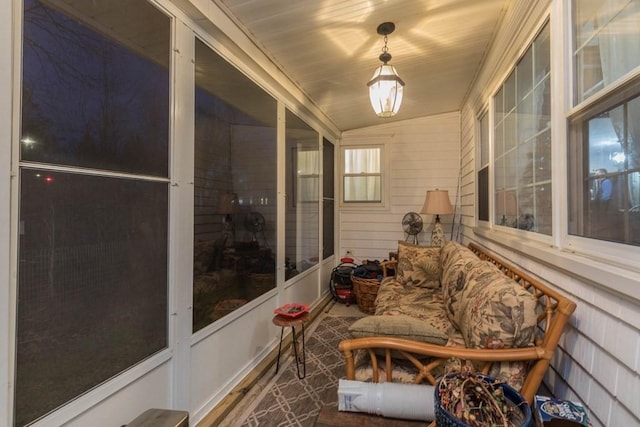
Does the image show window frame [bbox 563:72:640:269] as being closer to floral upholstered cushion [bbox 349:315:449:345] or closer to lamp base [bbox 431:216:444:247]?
floral upholstered cushion [bbox 349:315:449:345]

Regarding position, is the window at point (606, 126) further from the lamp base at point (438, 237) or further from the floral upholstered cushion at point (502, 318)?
the lamp base at point (438, 237)

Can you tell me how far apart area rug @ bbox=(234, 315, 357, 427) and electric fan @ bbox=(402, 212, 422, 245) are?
87.0 inches

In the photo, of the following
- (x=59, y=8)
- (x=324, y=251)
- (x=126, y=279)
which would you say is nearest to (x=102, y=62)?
(x=59, y=8)

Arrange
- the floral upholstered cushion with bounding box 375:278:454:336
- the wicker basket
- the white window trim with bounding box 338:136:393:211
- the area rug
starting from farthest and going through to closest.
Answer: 1. the white window trim with bounding box 338:136:393:211
2. the wicker basket
3. the floral upholstered cushion with bounding box 375:278:454:336
4. the area rug

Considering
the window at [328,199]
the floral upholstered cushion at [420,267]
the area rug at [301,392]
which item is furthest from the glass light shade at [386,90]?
the area rug at [301,392]

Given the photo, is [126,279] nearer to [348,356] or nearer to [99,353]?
[99,353]

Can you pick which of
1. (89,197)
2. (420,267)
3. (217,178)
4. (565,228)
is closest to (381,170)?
(420,267)

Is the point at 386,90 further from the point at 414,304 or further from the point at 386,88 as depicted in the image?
the point at 414,304

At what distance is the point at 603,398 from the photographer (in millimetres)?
1196

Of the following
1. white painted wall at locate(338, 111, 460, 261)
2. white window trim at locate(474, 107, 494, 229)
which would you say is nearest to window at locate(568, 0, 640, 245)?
white window trim at locate(474, 107, 494, 229)

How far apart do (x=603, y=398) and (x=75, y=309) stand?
2.04 metres

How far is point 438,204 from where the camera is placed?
429 cm

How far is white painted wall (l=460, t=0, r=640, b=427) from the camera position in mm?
1074

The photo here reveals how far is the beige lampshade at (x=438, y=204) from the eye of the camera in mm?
4273
